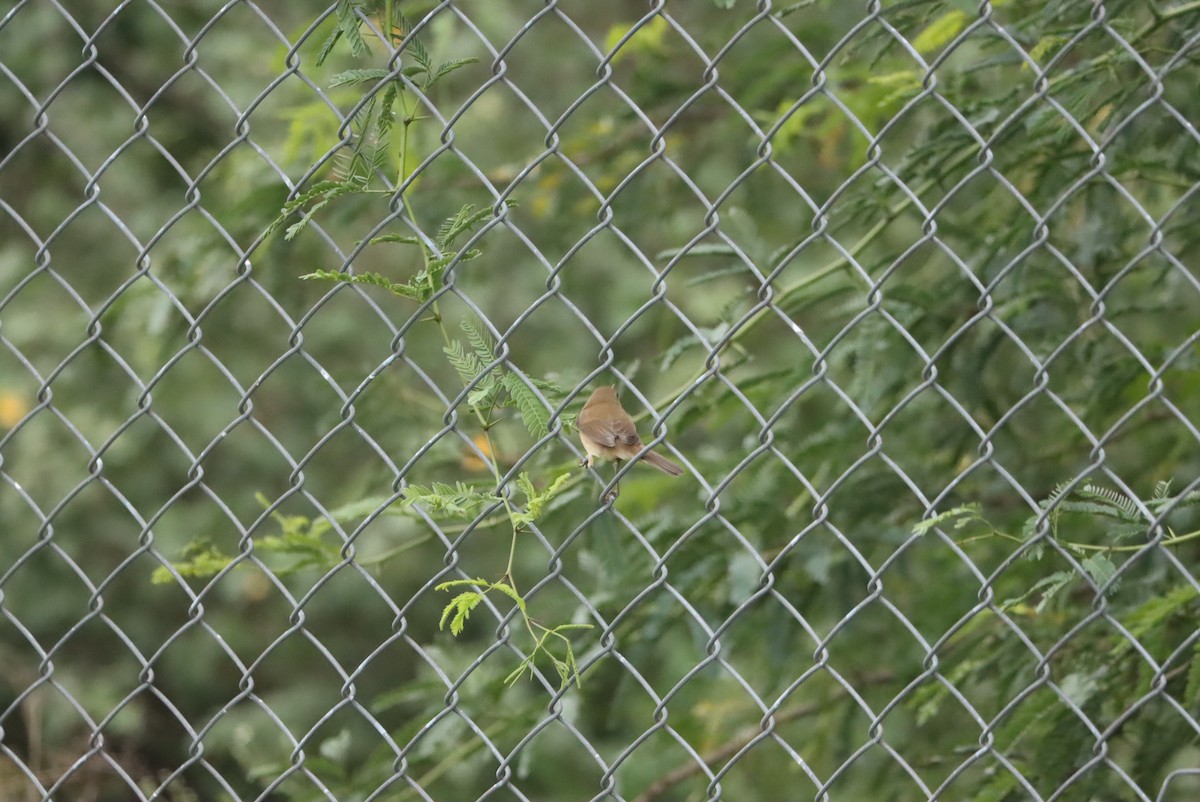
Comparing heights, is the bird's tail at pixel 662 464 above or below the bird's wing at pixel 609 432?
below

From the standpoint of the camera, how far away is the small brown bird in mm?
2141

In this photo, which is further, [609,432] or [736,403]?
[736,403]

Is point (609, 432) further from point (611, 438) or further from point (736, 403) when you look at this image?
point (736, 403)

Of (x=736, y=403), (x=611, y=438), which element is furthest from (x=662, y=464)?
(x=736, y=403)

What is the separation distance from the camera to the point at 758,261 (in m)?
2.55

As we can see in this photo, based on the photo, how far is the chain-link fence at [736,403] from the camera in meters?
1.90

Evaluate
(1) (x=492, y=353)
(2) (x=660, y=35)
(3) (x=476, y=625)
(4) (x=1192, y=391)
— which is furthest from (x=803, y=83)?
(3) (x=476, y=625)

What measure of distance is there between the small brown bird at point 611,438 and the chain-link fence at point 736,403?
10 millimetres

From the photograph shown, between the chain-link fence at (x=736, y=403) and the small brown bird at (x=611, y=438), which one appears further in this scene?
the small brown bird at (x=611, y=438)

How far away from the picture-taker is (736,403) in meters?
2.73

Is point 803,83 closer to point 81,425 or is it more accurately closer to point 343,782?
point 343,782

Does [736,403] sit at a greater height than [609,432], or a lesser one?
lesser

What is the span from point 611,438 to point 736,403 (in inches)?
24.9

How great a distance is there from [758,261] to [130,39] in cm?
438
